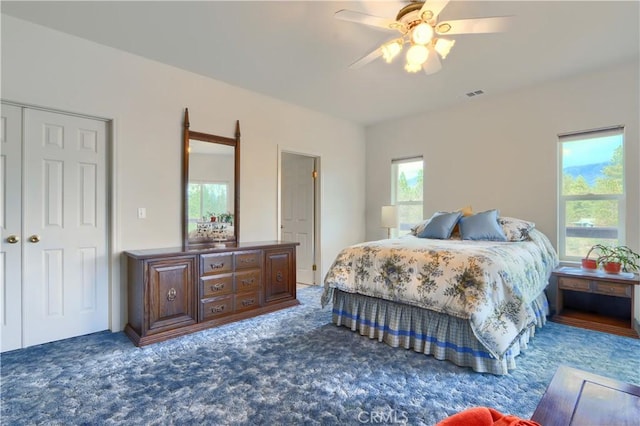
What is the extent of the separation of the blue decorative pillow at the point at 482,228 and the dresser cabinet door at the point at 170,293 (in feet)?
9.38

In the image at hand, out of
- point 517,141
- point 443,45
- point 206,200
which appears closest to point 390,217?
point 517,141

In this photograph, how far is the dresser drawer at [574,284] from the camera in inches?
118

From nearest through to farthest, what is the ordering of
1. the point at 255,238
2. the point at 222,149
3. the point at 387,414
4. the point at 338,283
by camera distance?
1. the point at 387,414
2. the point at 338,283
3. the point at 222,149
4. the point at 255,238

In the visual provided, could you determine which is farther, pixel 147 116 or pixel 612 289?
pixel 147 116

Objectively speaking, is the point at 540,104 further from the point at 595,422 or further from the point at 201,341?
the point at 201,341

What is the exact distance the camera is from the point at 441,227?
3559 millimetres

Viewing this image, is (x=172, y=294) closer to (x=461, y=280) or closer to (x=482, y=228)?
(x=461, y=280)

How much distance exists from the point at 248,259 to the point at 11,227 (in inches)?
76.3

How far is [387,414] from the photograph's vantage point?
5.60 ft

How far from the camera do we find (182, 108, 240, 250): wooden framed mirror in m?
3.34

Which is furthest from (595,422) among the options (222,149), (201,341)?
(222,149)

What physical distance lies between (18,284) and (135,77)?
2057 millimetres

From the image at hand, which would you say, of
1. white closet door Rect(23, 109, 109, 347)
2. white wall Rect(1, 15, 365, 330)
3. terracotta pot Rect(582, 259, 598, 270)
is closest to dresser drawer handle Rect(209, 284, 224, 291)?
white wall Rect(1, 15, 365, 330)

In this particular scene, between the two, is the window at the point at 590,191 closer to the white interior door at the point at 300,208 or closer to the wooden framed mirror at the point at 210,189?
the white interior door at the point at 300,208
